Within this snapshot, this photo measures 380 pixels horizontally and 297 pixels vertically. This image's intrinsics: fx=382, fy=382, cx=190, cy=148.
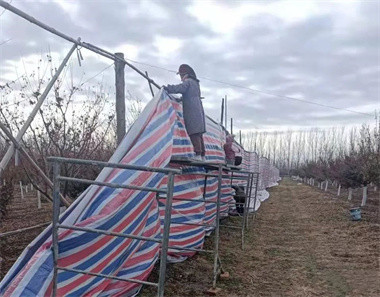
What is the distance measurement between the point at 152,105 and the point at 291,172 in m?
82.3

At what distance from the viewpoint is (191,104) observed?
4.93 m

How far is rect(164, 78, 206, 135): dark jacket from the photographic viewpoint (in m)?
4.77

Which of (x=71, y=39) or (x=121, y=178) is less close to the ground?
(x=71, y=39)

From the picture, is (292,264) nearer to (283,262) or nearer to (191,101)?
(283,262)

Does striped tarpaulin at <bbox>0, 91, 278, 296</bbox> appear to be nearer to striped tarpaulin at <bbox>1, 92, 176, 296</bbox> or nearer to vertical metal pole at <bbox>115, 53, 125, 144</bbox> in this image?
striped tarpaulin at <bbox>1, 92, 176, 296</bbox>

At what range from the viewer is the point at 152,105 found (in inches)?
156

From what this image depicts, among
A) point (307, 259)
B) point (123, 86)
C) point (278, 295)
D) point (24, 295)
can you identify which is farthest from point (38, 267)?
point (307, 259)

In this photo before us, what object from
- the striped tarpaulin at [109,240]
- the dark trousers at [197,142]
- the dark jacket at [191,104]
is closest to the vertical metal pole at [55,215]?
the striped tarpaulin at [109,240]

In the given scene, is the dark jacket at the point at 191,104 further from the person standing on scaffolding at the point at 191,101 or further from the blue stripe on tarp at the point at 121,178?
the blue stripe on tarp at the point at 121,178

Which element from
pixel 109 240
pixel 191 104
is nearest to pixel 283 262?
pixel 191 104

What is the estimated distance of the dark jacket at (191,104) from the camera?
15.7 ft

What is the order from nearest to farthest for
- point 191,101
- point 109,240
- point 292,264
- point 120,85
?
point 109,240 → point 120,85 → point 191,101 → point 292,264

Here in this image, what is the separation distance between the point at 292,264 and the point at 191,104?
297cm

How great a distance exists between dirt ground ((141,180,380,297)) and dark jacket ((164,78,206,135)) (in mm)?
1814
